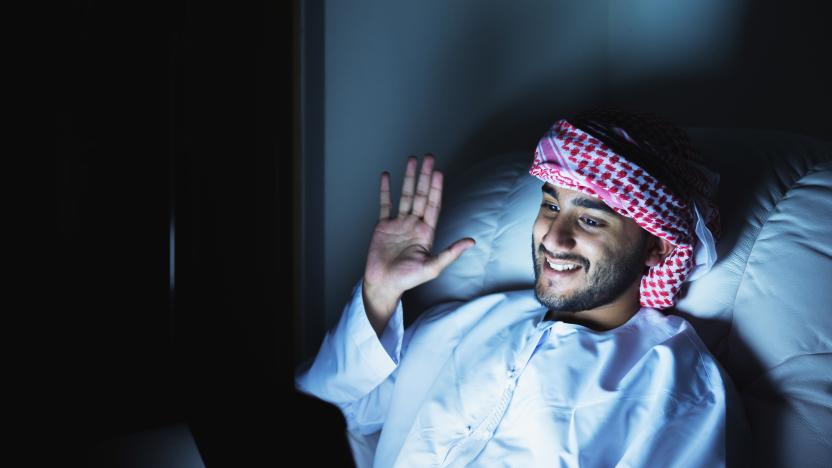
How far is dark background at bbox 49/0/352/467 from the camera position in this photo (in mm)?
1236

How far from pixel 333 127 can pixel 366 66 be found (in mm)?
199

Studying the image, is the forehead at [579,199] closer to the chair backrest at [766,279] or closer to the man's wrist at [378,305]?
the chair backrest at [766,279]

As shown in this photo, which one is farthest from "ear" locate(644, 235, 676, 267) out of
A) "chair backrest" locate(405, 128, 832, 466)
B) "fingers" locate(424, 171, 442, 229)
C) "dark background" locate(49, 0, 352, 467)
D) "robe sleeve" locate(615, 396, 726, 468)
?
"dark background" locate(49, 0, 352, 467)

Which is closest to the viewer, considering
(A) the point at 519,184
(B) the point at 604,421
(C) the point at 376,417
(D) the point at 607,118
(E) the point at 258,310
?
(B) the point at 604,421

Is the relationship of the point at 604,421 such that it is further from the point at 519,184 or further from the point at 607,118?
the point at 519,184

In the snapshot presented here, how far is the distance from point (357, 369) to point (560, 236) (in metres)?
0.51

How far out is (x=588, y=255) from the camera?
3.56 ft

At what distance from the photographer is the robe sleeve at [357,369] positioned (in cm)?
123

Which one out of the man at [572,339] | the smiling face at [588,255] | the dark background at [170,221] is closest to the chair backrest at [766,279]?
the man at [572,339]

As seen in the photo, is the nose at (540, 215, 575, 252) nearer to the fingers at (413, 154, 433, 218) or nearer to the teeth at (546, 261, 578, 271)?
the teeth at (546, 261, 578, 271)

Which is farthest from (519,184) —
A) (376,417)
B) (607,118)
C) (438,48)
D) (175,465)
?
(175,465)

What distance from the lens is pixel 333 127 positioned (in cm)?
168

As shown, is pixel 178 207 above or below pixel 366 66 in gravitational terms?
below

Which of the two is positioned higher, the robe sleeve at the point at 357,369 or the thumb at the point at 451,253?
the thumb at the point at 451,253
